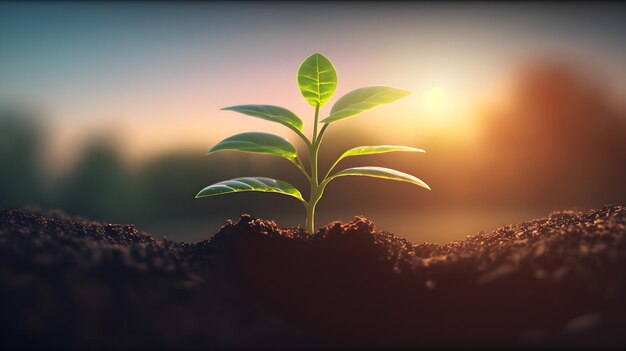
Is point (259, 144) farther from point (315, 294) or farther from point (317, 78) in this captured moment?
point (315, 294)

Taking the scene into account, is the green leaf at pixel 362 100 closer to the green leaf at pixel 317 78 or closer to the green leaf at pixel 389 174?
the green leaf at pixel 317 78

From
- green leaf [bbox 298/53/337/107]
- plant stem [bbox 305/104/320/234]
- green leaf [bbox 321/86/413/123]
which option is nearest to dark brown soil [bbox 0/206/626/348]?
plant stem [bbox 305/104/320/234]

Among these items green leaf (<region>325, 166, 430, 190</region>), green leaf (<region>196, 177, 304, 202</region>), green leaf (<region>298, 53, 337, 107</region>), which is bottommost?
green leaf (<region>196, 177, 304, 202</region>)

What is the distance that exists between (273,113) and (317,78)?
275 mm

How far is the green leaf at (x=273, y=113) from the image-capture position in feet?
8.07

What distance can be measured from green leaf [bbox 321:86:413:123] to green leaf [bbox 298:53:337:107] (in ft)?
0.28

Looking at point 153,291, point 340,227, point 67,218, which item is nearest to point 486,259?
point 340,227

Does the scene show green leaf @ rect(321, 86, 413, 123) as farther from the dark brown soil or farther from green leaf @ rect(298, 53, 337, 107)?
the dark brown soil

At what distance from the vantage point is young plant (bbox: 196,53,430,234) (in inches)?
96.3

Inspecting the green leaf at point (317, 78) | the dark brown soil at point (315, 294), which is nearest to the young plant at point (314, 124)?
the green leaf at point (317, 78)

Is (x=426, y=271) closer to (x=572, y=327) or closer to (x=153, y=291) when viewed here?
(x=572, y=327)

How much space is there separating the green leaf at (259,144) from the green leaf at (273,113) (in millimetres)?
87

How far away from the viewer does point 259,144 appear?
2.50m

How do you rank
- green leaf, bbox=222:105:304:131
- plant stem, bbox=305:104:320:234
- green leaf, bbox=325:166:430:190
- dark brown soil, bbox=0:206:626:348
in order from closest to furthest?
dark brown soil, bbox=0:206:626:348, green leaf, bbox=325:166:430:190, green leaf, bbox=222:105:304:131, plant stem, bbox=305:104:320:234
